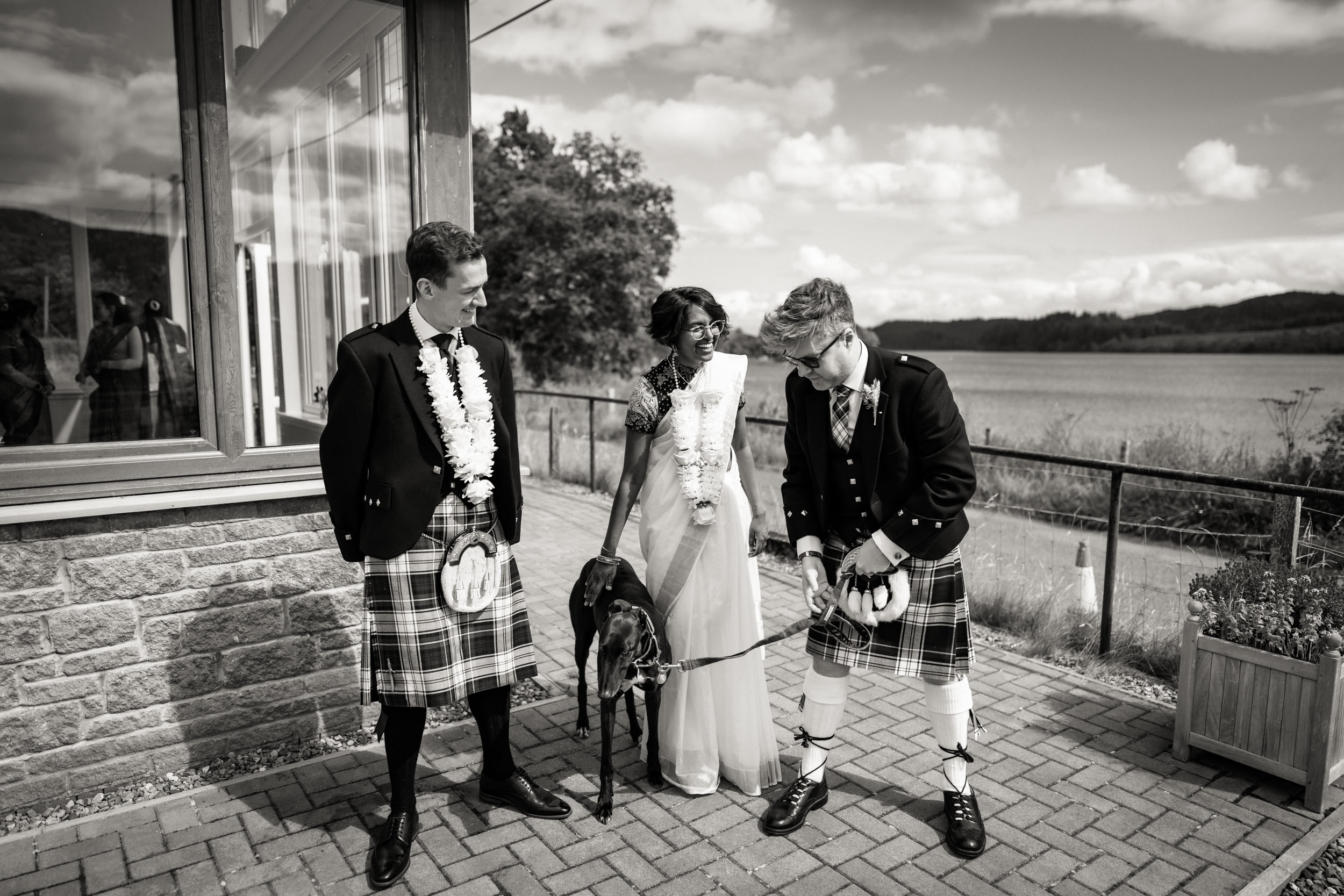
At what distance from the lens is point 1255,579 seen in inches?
152

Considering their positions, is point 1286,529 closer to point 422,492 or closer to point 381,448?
point 422,492

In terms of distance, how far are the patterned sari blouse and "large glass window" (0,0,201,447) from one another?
2.01 m

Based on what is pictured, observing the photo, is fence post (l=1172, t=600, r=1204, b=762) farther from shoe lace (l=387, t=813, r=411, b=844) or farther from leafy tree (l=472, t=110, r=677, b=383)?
leafy tree (l=472, t=110, r=677, b=383)

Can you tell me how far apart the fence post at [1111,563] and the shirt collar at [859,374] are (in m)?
2.72

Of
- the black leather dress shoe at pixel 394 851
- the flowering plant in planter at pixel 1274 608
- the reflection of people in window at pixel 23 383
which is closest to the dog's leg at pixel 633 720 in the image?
the black leather dress shoe at pixel 394 851

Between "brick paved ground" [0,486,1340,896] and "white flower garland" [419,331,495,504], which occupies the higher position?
"white flower garland" [419,331,495,504]

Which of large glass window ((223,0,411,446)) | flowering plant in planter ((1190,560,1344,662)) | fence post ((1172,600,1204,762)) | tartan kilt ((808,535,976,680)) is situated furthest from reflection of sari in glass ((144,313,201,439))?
flowering plant in planter ((1190,560,1344,662))

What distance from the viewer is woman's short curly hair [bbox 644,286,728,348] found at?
3.49 meters

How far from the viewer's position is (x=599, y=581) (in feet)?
11.4

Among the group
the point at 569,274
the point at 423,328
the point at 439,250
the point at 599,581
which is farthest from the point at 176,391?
the point at 569,274

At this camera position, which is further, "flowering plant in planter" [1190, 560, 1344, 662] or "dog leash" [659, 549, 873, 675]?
"flowering plant in planter" [1190, 560, 1344, 662]

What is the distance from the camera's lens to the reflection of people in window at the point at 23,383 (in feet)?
12.0

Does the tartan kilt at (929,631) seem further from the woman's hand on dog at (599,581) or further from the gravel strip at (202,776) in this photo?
the gravel strip at (202,776)

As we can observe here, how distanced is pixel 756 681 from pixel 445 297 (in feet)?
6.31
